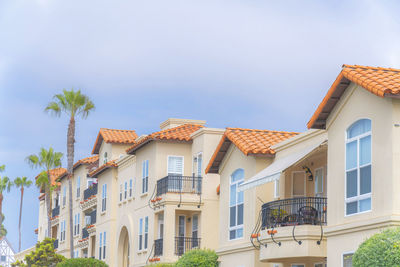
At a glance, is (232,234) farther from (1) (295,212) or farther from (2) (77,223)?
(2) (77,223)

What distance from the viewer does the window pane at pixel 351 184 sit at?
2565 centimetres

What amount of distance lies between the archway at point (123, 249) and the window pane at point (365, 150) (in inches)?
1272

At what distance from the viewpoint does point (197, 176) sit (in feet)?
153

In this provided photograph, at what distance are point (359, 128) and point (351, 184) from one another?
1810 millimetres

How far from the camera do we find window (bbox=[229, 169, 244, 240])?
36.2 metres

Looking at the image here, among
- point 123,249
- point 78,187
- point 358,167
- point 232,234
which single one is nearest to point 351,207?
point 358,167

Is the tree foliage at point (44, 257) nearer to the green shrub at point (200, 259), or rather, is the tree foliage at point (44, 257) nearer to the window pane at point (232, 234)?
the green shrub at point (200, 259)

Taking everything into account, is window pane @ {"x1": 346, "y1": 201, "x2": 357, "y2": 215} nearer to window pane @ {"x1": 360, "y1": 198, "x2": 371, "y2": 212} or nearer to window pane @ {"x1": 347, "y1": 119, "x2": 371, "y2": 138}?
window pane @ {"x1": 360, "y1": 198, "x2": 371, "y2": 212}

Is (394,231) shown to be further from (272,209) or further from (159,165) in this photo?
(159,165)

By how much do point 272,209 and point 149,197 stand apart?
59.3 feet

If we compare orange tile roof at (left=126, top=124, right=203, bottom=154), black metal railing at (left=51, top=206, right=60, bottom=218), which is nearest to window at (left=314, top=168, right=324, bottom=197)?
orange tile roof at (left=126, top=124, right=203, bottom=154)

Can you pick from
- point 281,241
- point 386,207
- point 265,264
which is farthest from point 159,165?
point 386,207

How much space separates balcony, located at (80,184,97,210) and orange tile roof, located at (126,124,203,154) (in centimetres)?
1433

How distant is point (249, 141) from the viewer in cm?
3600
